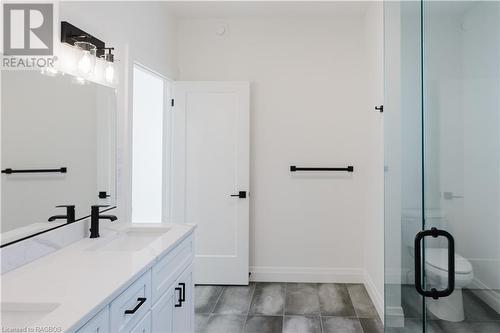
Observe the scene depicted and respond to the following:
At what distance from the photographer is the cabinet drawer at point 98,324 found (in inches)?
40.1

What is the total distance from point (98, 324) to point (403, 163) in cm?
153

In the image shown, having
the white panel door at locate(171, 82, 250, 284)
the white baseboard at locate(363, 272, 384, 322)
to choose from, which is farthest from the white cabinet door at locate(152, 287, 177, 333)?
the white baseboard at locate(363, 272, 384, 322)

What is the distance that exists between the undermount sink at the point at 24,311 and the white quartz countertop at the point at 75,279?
0.01 metres

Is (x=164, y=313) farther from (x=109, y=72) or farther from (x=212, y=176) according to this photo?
(x=212, y=176)

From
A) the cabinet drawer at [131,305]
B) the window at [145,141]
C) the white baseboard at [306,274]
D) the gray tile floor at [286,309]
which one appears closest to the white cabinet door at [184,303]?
the cabinet drawer at [131,305]

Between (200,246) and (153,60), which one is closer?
(153,60)

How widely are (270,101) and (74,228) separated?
2360 millimetres

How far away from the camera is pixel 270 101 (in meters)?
3.60

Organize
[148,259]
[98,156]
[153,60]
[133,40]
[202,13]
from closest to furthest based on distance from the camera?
1. [148,259]
2. [98,156]
3. [133,40]
4. [153,60]
5. [202,13]

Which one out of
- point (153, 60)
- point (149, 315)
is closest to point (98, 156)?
point (149, 315)

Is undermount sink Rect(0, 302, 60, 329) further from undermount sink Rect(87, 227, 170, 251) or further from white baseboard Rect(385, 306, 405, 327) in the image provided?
white baseboard Rect(385, 306, 405, 327)

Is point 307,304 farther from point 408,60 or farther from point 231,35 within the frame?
→ point 231,35

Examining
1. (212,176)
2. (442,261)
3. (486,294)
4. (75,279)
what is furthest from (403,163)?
(212,176)

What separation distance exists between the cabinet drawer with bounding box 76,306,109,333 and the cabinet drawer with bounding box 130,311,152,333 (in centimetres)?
24
